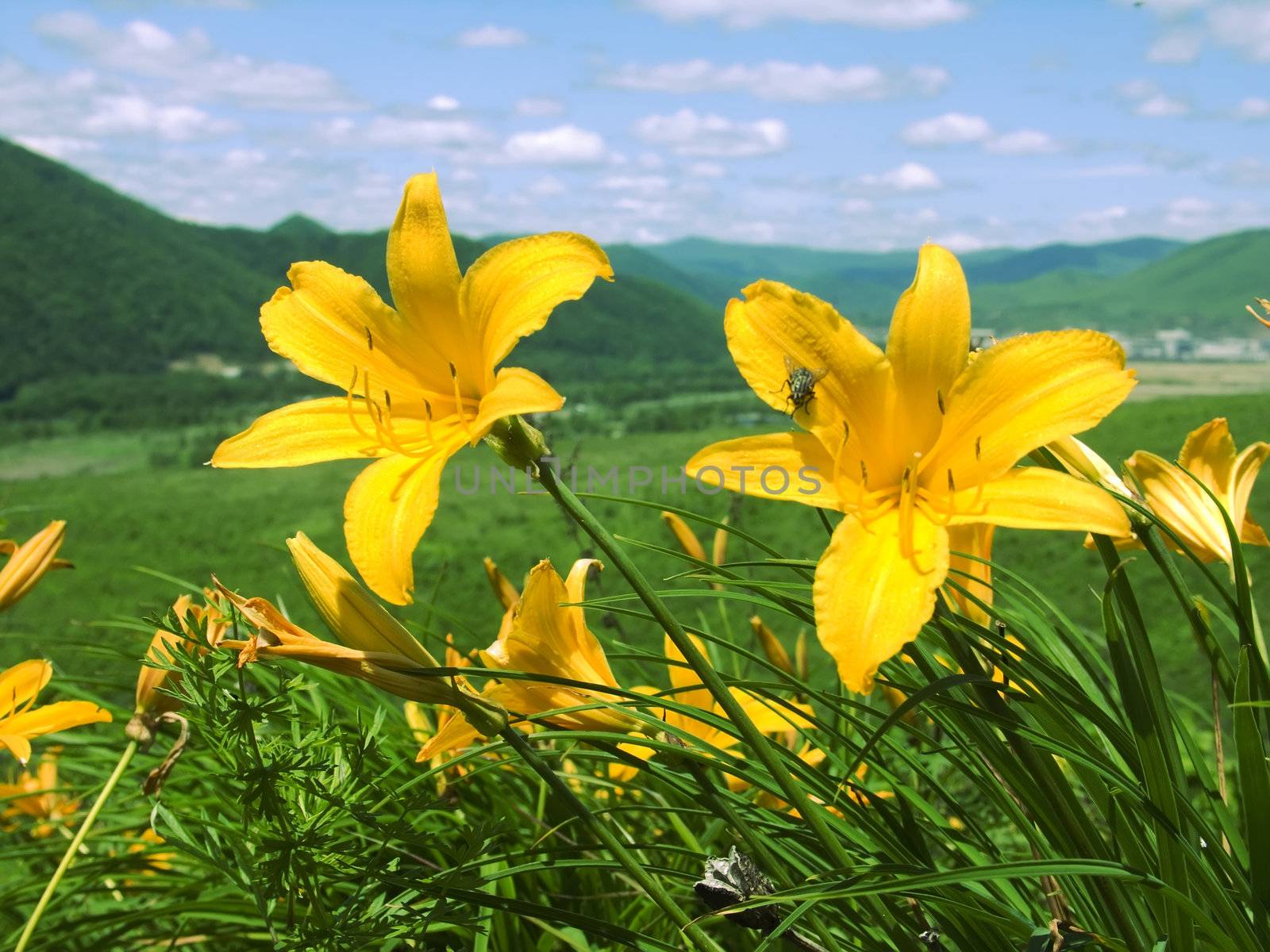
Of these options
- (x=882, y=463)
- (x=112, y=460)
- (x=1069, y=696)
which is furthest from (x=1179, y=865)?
(x=112, y=460)

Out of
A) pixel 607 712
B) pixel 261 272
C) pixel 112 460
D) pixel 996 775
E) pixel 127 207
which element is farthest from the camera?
pixel 261 272

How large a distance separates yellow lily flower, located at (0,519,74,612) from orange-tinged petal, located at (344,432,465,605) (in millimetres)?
617

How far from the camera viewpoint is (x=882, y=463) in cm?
74

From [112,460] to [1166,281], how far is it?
3208 centimetres

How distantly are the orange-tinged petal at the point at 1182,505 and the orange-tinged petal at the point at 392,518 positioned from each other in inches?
27.0

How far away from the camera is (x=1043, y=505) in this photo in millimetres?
603

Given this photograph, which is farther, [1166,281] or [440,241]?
[1166,281]

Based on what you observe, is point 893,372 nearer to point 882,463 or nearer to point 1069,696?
point 882,463

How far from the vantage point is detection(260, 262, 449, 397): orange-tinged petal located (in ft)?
2.56

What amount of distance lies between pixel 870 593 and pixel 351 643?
374 millimetres

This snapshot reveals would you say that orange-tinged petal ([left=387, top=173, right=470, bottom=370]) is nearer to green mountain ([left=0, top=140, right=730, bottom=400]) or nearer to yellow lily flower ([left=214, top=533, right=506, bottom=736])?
yellow lily flower ([left=214, top=533, right=506, bottom=736])

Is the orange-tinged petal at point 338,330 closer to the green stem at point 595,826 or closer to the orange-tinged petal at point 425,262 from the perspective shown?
the orange-tinged petal at point 425,262

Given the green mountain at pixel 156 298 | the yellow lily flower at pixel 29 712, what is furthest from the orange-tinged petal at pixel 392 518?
the green mountain at pixel 156 298

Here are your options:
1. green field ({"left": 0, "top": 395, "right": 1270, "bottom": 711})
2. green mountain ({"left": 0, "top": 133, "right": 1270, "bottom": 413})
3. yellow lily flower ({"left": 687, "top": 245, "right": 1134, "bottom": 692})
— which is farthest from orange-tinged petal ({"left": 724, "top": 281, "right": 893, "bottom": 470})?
green mountain ({"left": 0, "top": 133, "right": 1270, "bottom": 413})
